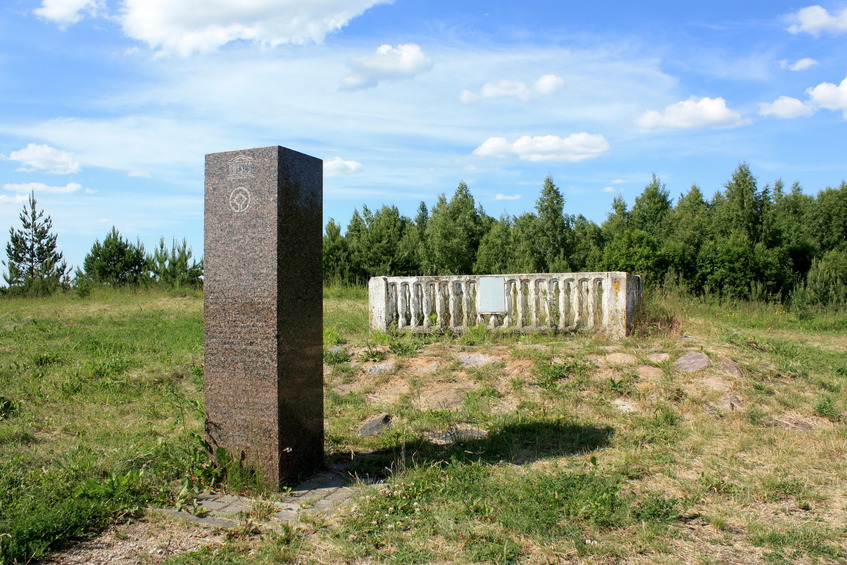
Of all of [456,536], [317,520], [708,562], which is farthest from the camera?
[317,520]

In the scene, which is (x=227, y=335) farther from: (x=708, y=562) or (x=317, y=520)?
(x=708, y=562)

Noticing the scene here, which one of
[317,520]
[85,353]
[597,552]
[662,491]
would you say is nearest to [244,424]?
[317,520]

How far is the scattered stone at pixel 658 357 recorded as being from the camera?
7.24 metres

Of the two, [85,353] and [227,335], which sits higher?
[227,335]

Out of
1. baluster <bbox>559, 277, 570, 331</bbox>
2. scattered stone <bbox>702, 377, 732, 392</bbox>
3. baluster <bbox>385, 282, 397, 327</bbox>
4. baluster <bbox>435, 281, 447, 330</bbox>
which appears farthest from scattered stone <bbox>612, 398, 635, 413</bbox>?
baluster <bbox>385, 282, 397, 327</bbox>

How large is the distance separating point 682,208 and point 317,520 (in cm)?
3479

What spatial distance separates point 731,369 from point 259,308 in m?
5.22

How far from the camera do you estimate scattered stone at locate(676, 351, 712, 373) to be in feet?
22.9

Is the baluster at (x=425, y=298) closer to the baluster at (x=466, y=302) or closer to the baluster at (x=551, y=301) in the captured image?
the baluster at (x=466, y=302)

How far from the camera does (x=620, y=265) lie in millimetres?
19875

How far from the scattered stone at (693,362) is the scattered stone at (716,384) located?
0.28m

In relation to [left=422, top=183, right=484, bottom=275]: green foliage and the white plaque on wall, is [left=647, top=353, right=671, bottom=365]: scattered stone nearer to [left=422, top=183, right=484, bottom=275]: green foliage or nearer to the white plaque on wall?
the white plaque on wall

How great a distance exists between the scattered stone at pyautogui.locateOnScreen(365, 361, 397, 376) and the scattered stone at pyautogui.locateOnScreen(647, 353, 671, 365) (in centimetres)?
293

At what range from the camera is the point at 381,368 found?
24.9 feet
